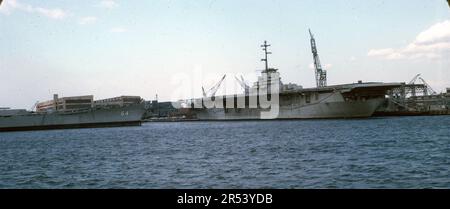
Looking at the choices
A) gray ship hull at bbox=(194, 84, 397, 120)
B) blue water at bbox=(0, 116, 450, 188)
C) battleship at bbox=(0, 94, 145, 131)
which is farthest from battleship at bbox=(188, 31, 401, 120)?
blue water at bbox=(0, 116, 450, 188)

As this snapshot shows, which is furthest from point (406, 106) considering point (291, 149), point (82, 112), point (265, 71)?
point (291, 149)

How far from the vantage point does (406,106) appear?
95.9 metres

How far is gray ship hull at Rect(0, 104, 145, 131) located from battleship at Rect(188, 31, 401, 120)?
2181 cm

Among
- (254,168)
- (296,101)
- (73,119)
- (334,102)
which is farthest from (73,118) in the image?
(254,168)

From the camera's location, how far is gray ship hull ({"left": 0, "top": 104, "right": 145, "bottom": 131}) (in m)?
67.4

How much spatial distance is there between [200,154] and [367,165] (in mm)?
9271

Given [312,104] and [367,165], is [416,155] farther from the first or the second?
[312,104]

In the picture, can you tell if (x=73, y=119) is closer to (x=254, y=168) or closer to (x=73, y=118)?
(x=73, y=118)

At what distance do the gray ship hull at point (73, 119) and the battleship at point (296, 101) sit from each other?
2181cm

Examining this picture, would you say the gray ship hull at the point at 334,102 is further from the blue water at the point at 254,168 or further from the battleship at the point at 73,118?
the blue water at the point at 254,168

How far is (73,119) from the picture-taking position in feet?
227

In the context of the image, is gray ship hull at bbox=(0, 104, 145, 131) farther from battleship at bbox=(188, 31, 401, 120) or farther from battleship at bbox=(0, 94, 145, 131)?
battleship at bbox=(188, 31, 401, 120)

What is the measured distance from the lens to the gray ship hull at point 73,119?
67.4 meters
